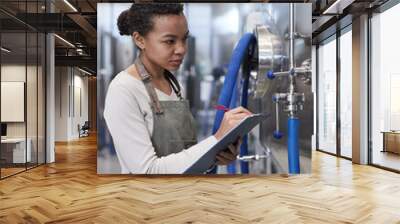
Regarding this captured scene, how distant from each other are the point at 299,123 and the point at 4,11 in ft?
15.3

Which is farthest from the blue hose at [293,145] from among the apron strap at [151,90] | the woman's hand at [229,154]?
the apron strap at [151,90]

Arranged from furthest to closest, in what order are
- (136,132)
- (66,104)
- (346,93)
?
1. (66,104)
2. (346,93)
3. (136,132)

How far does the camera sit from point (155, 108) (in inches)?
228

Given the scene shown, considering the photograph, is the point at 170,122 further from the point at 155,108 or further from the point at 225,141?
the point at 225,141

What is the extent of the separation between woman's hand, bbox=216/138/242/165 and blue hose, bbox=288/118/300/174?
773 mm

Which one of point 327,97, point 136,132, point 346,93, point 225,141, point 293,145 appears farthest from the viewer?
point 327,97

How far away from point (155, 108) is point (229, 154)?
1.24 metres

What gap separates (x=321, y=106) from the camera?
10570mm

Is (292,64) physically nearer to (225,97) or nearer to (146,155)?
(225,97)

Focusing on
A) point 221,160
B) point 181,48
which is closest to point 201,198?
point 221,160

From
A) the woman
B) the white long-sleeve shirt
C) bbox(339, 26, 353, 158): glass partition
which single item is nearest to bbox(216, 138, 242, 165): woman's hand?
the woman

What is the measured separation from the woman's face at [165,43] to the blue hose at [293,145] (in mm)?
1872

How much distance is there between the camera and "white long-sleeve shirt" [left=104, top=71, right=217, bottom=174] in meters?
5.77

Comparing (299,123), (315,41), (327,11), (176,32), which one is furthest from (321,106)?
(176,32)
